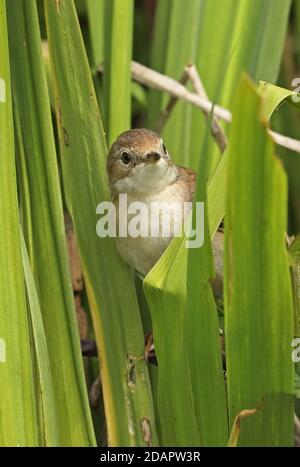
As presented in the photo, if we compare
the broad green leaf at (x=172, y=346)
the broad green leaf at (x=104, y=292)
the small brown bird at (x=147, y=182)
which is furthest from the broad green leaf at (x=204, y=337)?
the small brown bird at (x=147, y=182)

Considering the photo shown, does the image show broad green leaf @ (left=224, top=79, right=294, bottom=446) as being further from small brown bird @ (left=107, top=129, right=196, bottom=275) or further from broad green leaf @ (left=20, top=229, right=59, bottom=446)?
small brown bird @ (left=107, top=129, right=196, bottom=275)

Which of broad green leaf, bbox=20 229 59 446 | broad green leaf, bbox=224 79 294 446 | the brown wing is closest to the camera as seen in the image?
broad green leaf, bbox=224 79 294 446

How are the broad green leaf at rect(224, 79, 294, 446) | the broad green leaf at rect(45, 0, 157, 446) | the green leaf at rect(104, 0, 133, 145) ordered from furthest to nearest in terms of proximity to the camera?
1. the green leaf at rect(104, 0, 133, 145)
2. the broad green leaf at rect(45, 0, 157, 446)
3. the broad green leaf at rect(224, 79, 294, 446)

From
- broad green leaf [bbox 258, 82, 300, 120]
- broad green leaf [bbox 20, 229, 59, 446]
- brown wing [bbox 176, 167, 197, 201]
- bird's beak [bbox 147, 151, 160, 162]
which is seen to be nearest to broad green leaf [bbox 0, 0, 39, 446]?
broad green leaf [bbox 20, 229, 59, 446]

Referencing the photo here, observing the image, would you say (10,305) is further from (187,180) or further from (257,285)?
(187,180)

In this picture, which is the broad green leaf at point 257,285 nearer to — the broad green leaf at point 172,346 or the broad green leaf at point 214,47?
the broad green leaf at point 172,346

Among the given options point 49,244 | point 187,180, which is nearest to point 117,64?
point 187,180
